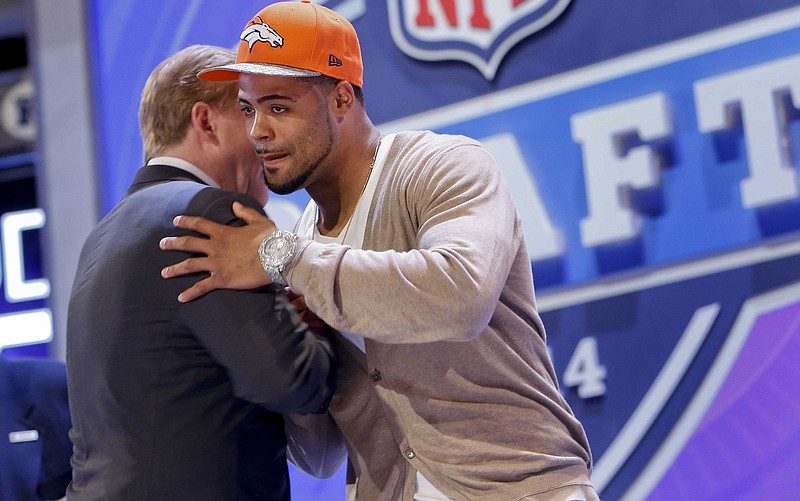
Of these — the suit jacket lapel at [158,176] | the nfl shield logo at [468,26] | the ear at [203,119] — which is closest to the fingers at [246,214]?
the suit jacket lapel at [158,176]

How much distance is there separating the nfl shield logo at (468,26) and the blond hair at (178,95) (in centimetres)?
127

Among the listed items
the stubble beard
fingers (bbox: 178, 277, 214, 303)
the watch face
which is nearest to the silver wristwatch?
the watch face

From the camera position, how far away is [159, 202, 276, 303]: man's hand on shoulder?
1.70 metres

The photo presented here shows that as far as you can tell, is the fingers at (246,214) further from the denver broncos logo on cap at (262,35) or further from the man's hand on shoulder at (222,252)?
the denver broncos logo on cap at (262,35)

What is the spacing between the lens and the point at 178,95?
6.64 feet

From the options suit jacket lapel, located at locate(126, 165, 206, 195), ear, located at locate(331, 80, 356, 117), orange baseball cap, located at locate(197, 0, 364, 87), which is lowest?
suit jacket lapel, located at locate(126, 165, 206, 195)

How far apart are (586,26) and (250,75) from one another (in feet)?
5.01

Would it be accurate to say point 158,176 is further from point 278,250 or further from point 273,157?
point 278,250

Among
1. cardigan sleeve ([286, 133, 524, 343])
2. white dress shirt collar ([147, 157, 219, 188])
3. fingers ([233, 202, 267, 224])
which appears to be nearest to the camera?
cardigan sleeve ([286, 133, 524, 343])

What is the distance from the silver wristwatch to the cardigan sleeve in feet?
0.06

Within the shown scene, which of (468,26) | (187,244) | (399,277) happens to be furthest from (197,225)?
(468,26)

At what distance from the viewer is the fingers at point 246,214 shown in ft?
5.79

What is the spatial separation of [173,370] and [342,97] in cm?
64

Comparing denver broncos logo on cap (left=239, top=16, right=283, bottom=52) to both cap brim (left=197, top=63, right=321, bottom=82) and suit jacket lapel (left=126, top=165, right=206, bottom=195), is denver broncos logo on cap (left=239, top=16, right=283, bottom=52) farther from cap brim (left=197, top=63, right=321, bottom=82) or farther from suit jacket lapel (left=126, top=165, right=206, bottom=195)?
Result: suit jacket lapel (left=126, top=165, right=206, bottom=195)
